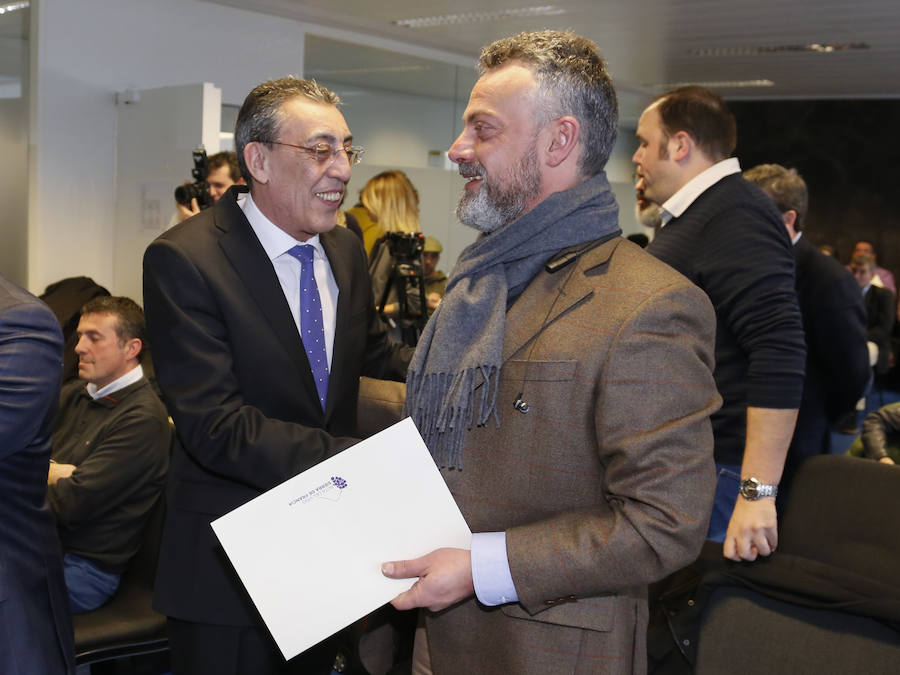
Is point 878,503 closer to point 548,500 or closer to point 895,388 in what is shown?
point 548,500

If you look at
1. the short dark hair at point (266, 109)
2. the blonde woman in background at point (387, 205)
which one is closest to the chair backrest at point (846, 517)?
the short dark hair at point (266, 109)

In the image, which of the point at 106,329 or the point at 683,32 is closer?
the point at 106,329

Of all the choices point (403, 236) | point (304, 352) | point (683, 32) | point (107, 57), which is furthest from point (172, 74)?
point (304, 352)

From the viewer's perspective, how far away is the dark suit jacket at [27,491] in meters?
1.37

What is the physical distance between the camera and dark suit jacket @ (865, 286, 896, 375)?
8.72 metres

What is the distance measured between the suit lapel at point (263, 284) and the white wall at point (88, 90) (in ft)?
13.2

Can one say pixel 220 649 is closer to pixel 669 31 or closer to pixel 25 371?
pixel 25 371

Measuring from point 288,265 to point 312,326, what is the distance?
0.48 feet

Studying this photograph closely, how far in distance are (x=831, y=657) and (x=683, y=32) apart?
620 centimetres

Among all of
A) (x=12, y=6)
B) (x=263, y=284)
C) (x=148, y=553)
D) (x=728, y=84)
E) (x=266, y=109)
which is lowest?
(x=148, y=553)

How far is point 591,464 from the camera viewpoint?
127cm

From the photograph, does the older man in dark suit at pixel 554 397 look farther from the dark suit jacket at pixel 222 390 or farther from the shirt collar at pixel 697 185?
the shirt collar at pixel 697 185

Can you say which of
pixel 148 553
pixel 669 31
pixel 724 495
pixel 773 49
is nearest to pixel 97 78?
pixel 148 553

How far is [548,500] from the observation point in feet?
4.25
